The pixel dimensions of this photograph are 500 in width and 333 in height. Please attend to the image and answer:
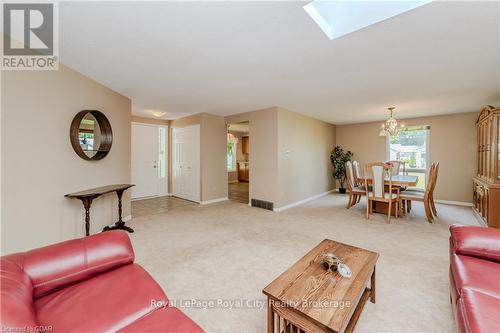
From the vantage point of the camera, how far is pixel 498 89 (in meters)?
3.34

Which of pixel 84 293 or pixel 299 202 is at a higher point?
pixel 84 293

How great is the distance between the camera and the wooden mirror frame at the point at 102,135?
2688mm

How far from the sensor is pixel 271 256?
2482 mm

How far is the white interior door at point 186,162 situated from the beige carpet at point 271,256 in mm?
1086

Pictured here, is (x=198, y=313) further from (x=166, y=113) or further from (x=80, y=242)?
(x=166, y=113)

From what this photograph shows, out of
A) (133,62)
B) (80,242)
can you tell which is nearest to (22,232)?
(80,242)

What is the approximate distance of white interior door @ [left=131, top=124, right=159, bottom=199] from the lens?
5.57m

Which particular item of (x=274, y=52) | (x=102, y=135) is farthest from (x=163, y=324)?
(x=102, y=135)

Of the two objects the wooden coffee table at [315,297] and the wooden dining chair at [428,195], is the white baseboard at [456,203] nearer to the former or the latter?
the wooden dining chair at [428,195]

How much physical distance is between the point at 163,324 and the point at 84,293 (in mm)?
525

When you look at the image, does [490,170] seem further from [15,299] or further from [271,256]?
[15,299]

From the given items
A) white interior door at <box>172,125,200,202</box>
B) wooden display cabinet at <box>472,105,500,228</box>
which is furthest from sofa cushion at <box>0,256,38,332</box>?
wooden display cabinet at <box>472,105,500,228</box>

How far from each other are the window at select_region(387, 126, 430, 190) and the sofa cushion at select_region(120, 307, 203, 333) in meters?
6.63

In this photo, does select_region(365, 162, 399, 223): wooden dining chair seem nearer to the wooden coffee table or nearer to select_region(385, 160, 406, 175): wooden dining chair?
select_region(385, 160, 406, 175): wooden dining chair
